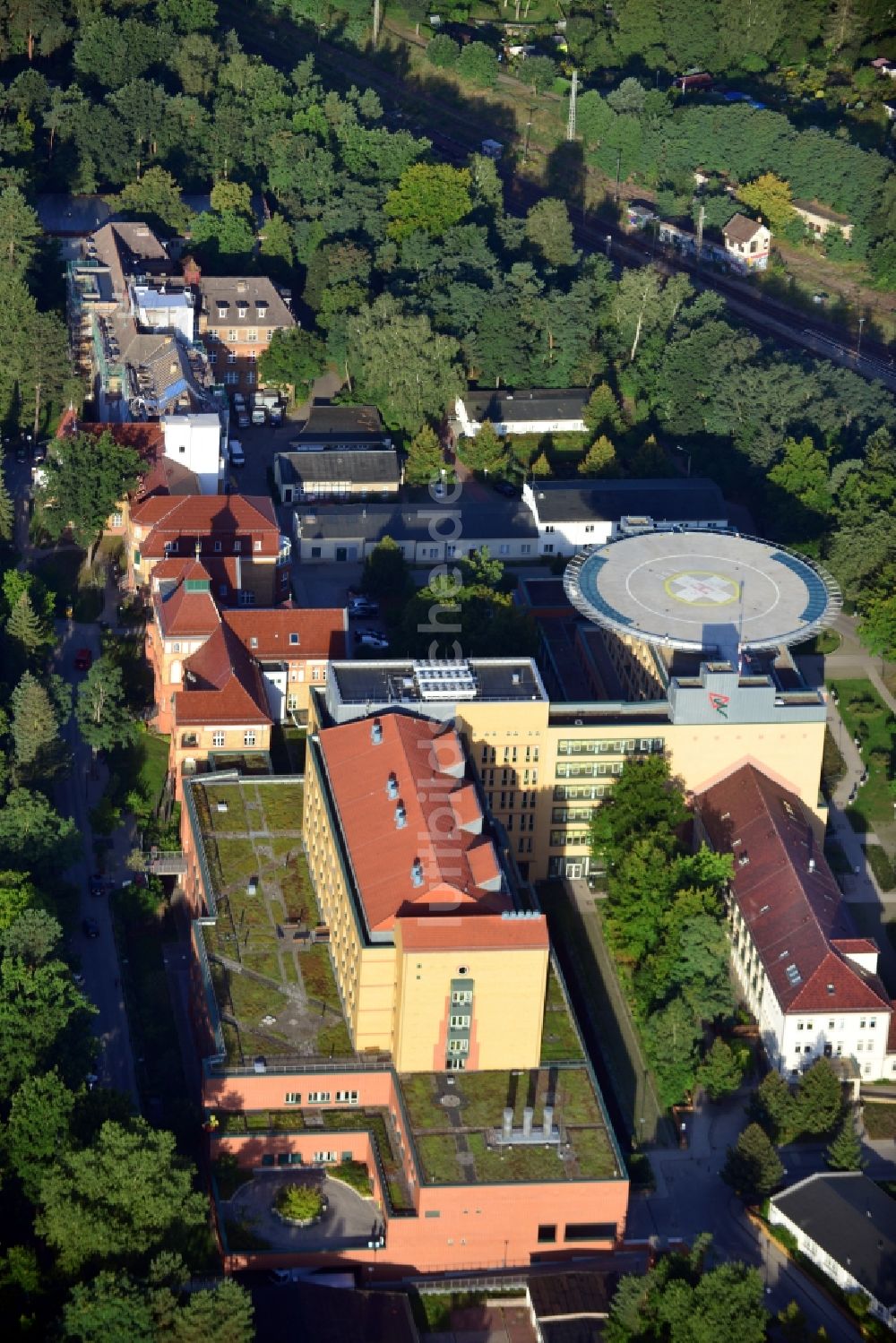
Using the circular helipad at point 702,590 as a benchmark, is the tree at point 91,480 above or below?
below

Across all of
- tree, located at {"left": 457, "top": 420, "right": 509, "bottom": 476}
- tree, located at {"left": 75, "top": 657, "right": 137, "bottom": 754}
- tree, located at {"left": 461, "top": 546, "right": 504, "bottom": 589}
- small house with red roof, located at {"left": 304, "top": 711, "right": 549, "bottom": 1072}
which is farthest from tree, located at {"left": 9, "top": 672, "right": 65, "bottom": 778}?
tree, located at {"left": 457, "top": 420, "right": 509, "bottom": 476}

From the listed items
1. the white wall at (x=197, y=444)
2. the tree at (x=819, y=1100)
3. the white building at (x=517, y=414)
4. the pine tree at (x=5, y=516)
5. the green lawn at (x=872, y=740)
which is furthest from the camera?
the white building at (x=517, y=414)

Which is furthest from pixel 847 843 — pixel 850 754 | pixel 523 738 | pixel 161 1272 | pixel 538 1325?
pixel 161 1272

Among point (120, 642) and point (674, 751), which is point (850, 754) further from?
point (120, 642)

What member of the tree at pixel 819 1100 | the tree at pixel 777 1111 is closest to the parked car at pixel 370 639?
the tree at pixel 777 1111

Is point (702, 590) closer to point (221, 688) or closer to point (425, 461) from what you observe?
point (221, 688)

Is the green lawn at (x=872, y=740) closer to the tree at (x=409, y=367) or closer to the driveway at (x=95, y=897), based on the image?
the tree at (x=409, y=367)

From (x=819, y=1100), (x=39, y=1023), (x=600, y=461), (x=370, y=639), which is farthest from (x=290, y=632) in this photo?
(x=819, y=1100)
